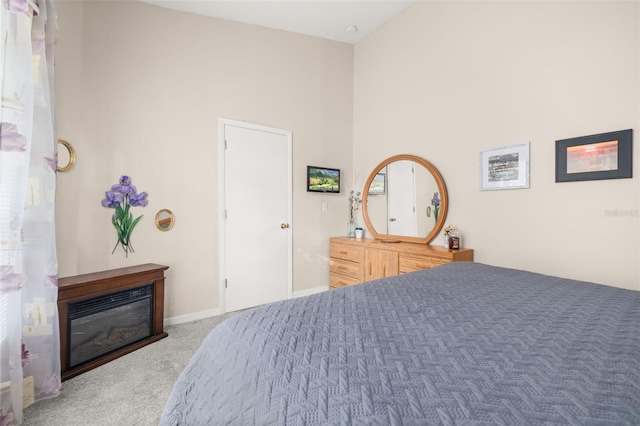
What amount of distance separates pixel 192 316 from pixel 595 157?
11.9ft

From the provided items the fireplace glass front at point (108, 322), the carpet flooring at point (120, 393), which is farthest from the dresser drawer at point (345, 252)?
the fireplace glass front at point (108, 322)

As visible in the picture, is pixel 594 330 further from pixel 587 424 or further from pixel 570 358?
pixel 587 424

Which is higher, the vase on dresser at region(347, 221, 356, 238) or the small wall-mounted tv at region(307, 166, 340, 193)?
the small wall-mounted tv at region(307, 166, 340, 193)

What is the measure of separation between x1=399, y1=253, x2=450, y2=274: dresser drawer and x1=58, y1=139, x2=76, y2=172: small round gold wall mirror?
301 cm

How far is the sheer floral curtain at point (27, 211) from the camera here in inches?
55.5

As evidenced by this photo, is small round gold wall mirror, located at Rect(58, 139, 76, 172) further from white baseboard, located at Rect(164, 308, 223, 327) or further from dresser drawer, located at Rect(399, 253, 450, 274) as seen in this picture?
dresser drawer, located at Rect(399, 253, 450, 274)

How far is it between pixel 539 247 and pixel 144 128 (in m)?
3.56

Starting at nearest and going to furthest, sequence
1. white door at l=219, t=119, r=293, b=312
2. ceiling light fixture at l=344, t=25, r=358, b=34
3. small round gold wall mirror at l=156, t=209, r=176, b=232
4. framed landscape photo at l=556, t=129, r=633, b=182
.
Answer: framed landscape photo at l=556, t=129, r=633, b=182
small round gold wall mirror at l=156, t=209, r=176, b=232
white door at l=219, t=119, r=293, b=312
ceiling light fixture at l=344, t=25, r=358, b=34

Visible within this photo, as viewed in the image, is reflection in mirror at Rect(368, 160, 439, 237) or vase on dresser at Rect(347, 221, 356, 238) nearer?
reflection in mirror at Rect(368, 160, 439, 237)

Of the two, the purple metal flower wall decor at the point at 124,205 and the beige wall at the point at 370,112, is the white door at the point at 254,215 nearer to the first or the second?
the beige wall at the point at 370,112

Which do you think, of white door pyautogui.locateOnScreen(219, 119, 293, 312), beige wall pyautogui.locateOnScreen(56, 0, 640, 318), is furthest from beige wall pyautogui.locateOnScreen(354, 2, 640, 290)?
white door pyautogui.locateOnScreen(219, 119, 293, 312)

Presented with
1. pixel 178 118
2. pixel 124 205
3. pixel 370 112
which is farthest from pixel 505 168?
pixel 124 205

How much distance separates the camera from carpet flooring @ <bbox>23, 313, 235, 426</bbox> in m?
1.53

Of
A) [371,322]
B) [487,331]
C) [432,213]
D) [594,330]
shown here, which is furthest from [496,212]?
[371,322]
